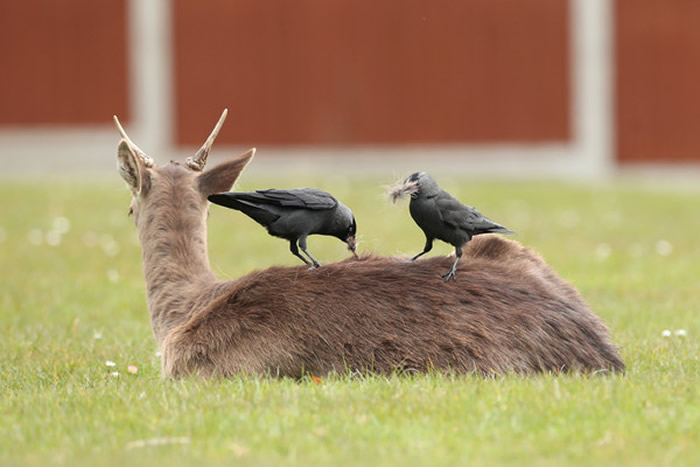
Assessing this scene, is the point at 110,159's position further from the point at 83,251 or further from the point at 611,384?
the point at 611,384

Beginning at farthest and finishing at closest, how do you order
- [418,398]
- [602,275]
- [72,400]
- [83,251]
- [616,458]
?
[83,251] → [602,275] → [72,400] → [418,398] → [616,458]

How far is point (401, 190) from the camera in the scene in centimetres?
521

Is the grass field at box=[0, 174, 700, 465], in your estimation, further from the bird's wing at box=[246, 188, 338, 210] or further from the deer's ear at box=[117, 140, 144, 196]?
the deer's ear at box=[117, 140, 144, 196]

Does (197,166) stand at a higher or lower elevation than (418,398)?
higher

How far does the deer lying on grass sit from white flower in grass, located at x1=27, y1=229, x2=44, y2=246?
21.0 feet

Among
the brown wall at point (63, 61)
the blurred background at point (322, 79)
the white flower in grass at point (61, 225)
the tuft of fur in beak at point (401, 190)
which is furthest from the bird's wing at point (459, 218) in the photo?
the brown wall at point (63, 61)

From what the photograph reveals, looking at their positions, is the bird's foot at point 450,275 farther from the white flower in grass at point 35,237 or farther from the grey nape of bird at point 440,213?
the white flower in grass at point 35,237

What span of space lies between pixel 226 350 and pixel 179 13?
680 inches

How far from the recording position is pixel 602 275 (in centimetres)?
972

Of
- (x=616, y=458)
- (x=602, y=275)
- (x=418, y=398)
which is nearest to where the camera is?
(x=616, y=458)

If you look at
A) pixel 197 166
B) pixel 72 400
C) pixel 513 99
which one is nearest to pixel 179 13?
pixel 513 99

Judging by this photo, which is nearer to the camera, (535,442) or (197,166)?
(535,442)

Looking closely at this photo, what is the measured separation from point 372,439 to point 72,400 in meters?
1.50

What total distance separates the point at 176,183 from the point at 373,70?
16066 mm
